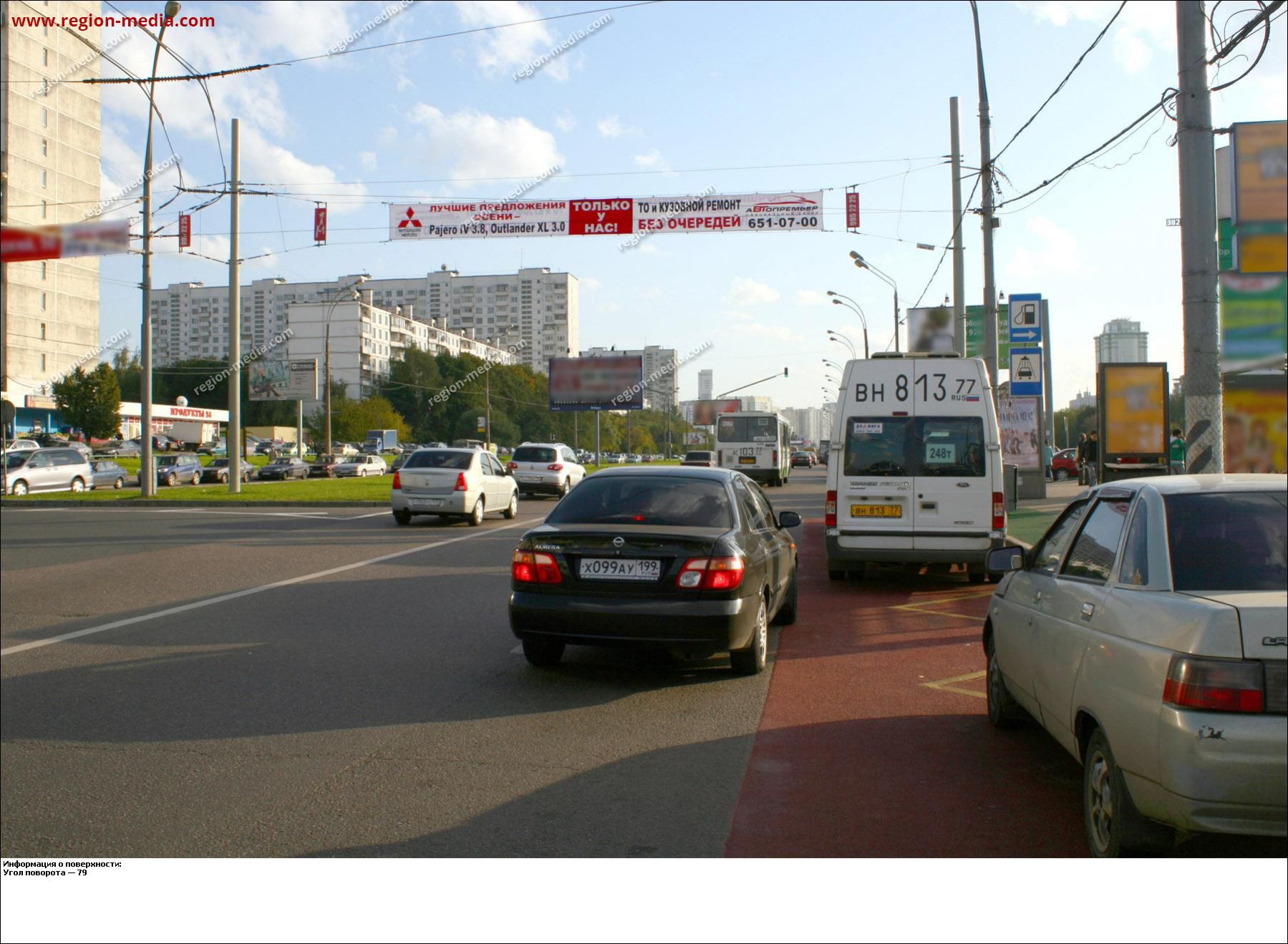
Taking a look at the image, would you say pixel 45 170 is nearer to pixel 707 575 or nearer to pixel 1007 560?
pixel 707 575

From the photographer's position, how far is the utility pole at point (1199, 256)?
7.11 metres

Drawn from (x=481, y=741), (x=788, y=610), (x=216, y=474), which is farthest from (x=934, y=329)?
(x=216, y=474)

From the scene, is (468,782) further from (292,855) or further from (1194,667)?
(1194,667)

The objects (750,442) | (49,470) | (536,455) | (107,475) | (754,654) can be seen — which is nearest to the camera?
(754,654)

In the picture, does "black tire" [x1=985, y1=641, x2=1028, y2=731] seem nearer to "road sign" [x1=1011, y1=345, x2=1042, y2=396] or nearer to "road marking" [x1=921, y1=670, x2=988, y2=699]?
"road marking" [x1=921, y1=670, x2=988, y2=699]

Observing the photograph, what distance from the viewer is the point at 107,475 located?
41094 millimetres

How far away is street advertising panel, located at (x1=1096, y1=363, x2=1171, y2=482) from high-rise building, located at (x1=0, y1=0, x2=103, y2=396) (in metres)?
20.9

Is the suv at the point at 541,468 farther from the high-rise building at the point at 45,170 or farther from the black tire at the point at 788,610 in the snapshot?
the high-rise building at the point at 45,170

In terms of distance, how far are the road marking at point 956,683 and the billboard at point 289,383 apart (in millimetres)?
61075

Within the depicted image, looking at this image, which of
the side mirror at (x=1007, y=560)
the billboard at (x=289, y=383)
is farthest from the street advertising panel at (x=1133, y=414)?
the billboard at (x=289, y=383)

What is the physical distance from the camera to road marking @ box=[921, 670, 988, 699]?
674 centimetres

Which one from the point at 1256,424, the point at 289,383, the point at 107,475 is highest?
the point at 289,383

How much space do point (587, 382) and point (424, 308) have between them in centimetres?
10088

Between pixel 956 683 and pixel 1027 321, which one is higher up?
pixel 1027 321
